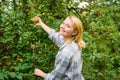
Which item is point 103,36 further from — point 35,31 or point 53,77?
point 53,77

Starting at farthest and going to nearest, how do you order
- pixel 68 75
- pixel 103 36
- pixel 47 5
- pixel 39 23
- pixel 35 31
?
pixel 103 36
pixel 47 5
pixel 35 31
pixel 39 23
pixel 68 75

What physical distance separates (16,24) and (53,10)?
70 centimetres

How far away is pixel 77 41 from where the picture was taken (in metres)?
3.54

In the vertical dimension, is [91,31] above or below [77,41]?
below

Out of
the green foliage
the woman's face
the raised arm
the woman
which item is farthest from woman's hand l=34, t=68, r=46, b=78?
the raised arm

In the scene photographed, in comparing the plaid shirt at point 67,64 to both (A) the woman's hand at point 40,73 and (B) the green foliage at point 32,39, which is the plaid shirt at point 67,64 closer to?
(A) the woman's hand at point 40,73

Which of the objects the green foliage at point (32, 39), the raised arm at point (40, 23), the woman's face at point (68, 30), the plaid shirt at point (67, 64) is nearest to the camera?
the plaid shirt at point (67, 64)

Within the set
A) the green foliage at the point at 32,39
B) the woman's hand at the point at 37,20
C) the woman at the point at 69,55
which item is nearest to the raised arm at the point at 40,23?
the woman's hand at the point at 37,20

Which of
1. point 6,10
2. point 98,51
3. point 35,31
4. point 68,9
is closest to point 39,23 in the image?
point 35,31

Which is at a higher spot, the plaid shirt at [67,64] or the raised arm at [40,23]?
the raised arm at [40,23]

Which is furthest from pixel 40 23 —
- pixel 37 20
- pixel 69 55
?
pixel 69 55

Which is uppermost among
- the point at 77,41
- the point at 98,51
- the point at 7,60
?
the point at 77,41

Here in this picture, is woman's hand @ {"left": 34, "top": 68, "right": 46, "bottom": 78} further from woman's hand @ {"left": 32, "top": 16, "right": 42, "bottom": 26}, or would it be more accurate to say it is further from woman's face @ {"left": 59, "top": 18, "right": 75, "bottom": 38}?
woman's hand @ {"left": 32, "top": 16, "right": 42, "bottom": 26}

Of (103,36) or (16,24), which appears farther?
(103,36)
